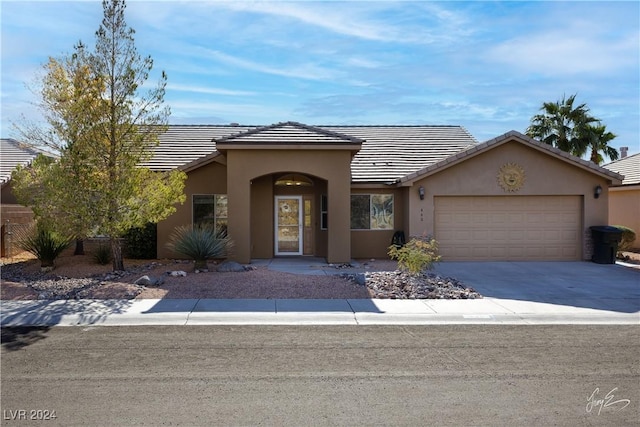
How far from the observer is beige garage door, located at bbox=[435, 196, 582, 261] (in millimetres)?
18312

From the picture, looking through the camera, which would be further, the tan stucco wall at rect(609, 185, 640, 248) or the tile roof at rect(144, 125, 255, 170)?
the tan stucco wall at rect(609, 185, 640, 248)

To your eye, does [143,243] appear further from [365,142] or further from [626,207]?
[626,207]

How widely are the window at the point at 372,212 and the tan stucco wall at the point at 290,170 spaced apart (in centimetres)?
205

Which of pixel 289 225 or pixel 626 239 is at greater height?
pixel 289 225

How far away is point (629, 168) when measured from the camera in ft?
81.9

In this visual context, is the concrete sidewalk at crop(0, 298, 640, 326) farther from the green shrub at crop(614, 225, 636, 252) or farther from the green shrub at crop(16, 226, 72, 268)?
the green shrub at crop(614, 225, 636, 252)

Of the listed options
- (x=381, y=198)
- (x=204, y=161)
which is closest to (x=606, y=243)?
(x=381, y=198)

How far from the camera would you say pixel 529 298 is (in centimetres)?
1200

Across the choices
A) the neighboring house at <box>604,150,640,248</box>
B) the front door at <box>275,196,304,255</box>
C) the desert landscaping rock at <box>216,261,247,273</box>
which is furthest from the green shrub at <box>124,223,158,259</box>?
the neighboring house at <box>604,150,640,248</box>

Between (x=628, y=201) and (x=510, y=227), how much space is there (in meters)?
8.49

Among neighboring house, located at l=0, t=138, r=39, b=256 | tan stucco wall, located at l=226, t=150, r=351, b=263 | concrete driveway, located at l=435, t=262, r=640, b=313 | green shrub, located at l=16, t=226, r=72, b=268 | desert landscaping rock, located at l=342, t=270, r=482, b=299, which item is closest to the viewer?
concrete driveway, located at l=435, t=262, r=640, b=313

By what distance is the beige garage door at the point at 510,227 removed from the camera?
18312 millimetres

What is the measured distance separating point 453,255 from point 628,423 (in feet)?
42.6

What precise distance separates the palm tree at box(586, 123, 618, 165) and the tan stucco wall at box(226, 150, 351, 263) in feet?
49.6
